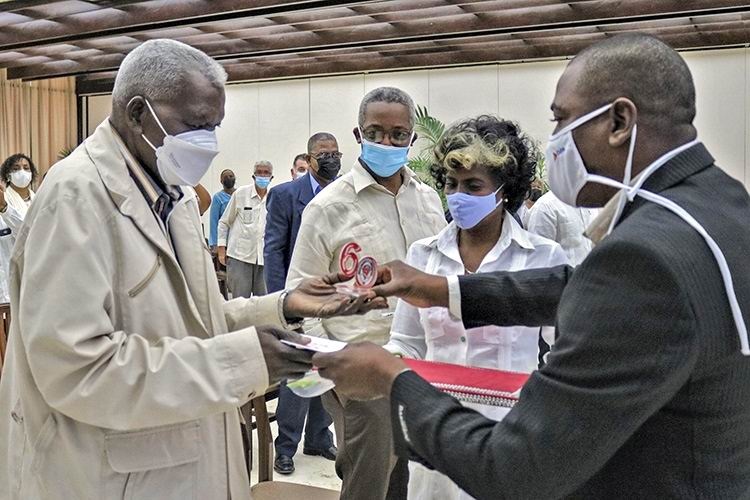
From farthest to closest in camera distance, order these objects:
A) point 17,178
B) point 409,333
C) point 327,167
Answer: point 17,178
point 327,167
point 409,333

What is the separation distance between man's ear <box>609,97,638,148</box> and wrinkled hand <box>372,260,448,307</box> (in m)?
0.72

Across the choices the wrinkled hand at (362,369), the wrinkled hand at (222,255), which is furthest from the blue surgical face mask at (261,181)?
the wrinkled hand at (362,369)

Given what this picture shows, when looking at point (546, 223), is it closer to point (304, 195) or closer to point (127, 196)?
point (304, 195)

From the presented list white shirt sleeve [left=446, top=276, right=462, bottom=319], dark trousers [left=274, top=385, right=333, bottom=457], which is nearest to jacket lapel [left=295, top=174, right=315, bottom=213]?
dark trousers [left=274, top=385, right=333, bottom=457]

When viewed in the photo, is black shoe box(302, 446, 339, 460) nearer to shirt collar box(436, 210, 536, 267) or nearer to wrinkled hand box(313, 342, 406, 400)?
shirt collar box(436, 210, 536, 267)

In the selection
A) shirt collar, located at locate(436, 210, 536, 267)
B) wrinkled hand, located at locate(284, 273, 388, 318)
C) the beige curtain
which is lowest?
wrinkled hand, located at locate(284, 273, 388, 318)

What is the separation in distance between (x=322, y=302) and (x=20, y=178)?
20.3 ft

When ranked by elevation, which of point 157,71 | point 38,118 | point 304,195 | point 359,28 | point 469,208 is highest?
point 359,28

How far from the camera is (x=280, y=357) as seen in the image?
4.93ft

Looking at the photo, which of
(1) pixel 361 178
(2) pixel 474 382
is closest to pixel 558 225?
(1) pixel 361 178

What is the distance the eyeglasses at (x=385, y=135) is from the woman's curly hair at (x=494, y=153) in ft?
1.87

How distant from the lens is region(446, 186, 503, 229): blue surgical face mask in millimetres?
2164

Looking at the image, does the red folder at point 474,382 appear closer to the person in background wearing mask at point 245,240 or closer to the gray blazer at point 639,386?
the gray blazer at point 639,386

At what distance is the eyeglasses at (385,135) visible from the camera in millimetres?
2877
